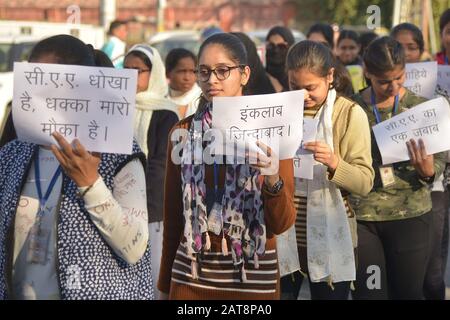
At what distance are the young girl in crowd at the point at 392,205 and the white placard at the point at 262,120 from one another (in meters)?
1.57

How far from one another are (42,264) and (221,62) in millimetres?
1116

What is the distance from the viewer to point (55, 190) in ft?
11.3

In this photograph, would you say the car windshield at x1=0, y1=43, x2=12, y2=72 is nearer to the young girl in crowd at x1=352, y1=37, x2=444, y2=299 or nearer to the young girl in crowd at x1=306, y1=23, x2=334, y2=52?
the young girl in crowd at x1=306, y1=23, x2=334, y2=52

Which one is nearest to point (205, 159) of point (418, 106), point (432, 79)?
point (418, 106)

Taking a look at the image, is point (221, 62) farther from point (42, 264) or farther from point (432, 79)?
point (432, 79)

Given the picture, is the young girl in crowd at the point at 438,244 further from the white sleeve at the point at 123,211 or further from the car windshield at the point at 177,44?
the car windshield at the point at 177,44

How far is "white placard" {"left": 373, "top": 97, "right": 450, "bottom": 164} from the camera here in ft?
17.3

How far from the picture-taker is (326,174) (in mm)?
4809

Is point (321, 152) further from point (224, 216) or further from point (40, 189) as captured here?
point (40, 189)

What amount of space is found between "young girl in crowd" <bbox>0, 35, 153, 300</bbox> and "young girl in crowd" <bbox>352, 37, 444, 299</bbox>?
2028 mm

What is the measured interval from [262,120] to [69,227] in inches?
32.1

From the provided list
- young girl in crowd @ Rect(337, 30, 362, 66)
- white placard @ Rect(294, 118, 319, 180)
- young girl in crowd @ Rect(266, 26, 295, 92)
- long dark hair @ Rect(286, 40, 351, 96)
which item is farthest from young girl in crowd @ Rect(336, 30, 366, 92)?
white placard @ Rect(294, 118, 319, 180)

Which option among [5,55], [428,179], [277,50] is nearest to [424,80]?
[428,179]

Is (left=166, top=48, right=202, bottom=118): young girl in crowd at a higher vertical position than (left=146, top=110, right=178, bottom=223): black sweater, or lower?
higher
